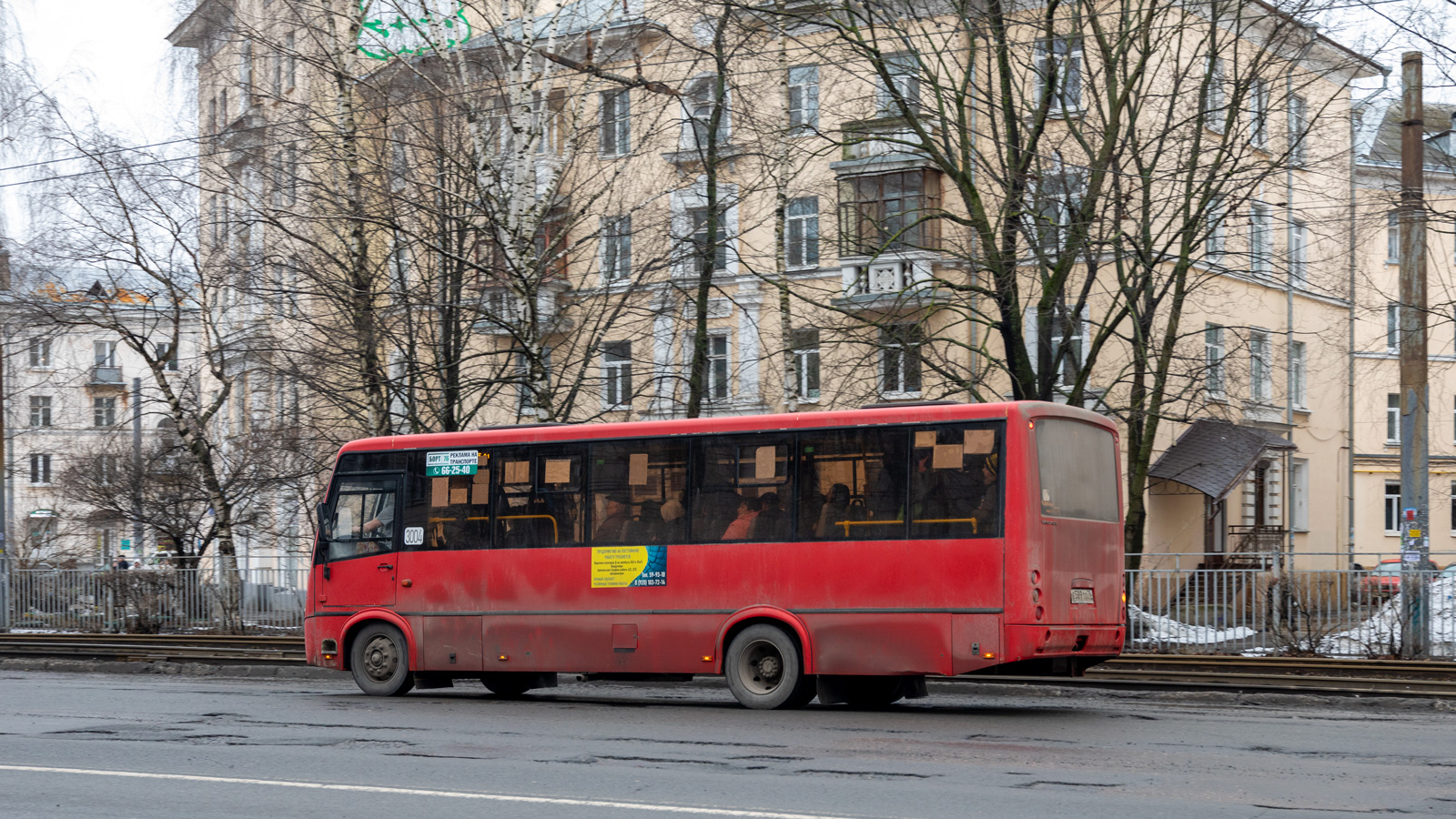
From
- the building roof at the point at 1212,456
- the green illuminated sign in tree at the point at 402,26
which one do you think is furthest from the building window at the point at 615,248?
the building roof at the point at 1212,456

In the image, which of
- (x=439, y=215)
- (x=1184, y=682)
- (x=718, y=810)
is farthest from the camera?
(x=439, y=215)

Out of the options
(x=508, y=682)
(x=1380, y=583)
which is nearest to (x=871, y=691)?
(x=508, y=682)

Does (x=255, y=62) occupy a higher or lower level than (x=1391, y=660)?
higher

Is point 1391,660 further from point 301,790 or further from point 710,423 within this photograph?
point 301,790

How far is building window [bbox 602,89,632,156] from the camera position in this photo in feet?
84.5

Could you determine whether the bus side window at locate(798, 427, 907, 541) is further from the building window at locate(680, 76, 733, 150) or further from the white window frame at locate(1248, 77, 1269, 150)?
the white window frame at locate(1248, 77, 1269, 150)

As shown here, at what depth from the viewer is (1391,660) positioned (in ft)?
59.8

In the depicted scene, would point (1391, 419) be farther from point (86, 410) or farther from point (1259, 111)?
point (86, 410)

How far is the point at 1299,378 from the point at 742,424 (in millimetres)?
29337

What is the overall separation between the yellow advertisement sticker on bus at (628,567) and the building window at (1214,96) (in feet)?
40.3

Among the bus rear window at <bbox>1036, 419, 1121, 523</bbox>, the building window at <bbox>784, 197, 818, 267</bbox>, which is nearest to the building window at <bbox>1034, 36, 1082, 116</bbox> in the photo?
the bus rear window at <bbox>1036, 419, 1121, 523</bbox>

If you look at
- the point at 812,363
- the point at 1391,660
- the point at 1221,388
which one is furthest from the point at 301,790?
the point at 812,363

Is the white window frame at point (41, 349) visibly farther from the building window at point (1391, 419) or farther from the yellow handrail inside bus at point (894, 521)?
the building window at point (1391, 419)

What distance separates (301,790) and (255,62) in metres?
21.3
